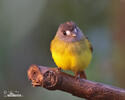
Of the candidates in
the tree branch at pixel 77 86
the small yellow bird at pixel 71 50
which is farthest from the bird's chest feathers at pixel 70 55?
the tree branch at pixel 77 86

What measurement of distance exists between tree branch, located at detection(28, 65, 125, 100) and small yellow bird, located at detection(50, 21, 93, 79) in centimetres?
38

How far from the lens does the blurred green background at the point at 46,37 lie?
15.7 feet

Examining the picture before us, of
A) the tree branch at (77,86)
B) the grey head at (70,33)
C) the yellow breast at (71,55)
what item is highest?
the grey head at (70,33)

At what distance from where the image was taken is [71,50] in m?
3.68

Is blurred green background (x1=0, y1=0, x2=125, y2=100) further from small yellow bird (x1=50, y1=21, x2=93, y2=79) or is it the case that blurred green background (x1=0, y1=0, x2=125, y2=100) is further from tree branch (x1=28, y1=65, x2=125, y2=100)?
tree branch (x1=28, y1=65, x2=125, y2=100)

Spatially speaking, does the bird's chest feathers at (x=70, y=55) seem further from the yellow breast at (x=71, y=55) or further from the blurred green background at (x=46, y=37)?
the blurred green background at (x=46, y=37)

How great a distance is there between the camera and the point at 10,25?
5.35 m

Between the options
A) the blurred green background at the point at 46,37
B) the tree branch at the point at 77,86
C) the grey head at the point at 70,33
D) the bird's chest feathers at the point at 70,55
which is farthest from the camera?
the blurred green background at the point at 46,37

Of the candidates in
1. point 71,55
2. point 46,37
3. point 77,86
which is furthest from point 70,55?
point 46,37

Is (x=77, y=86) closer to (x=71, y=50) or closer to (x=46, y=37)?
(x=71, y=50)

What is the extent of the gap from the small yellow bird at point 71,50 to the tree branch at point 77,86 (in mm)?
375

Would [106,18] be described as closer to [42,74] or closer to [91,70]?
[91,70]

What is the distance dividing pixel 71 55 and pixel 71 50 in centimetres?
6

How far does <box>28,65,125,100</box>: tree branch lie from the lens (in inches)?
121
